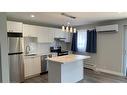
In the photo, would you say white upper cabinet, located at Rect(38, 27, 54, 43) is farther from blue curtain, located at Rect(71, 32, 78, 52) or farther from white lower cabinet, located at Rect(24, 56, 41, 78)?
blue curtain, located at Rect(71, 32, 78, 52)

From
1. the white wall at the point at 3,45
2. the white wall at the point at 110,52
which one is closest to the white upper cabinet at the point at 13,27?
the white wall at the point at 3,45

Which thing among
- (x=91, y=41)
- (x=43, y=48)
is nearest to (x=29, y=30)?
(x=43, y=48)

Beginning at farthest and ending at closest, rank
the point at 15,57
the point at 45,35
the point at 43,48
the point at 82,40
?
the point at 82,40 → the point at 43,48 → the point at 45,35 → the point at 15,57

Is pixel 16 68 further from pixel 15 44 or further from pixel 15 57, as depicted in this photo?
pixel 15 44

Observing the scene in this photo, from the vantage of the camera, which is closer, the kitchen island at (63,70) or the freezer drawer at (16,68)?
the kitchen island at (63,70)

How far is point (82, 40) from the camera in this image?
20.4 ft

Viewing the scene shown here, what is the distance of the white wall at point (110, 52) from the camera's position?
15.6 ft

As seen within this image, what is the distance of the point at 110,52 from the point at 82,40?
164 cm

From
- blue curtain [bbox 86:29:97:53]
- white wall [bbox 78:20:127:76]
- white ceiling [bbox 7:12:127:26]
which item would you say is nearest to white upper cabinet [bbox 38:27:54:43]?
white ceiling [bbox 7:12:127:26]

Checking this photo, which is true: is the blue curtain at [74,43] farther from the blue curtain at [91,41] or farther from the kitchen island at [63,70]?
the kitchen island at [63,70]

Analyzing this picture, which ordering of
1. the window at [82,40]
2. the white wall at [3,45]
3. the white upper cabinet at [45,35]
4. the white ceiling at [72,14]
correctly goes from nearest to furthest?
1. the white wall at [3,45]
2. the white ceiling at [72,14]
3. the white upper cabinet at [45,35]
4. the window at [82,40]

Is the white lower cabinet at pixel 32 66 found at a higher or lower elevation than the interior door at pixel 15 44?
lower
